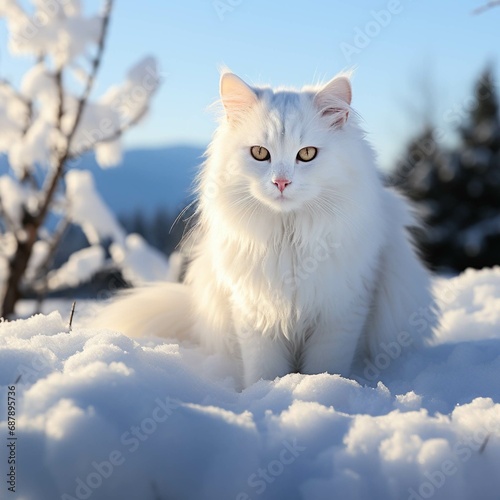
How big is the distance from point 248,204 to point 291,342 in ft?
1.99

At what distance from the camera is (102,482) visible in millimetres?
1284

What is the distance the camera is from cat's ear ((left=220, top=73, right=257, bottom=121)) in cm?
228

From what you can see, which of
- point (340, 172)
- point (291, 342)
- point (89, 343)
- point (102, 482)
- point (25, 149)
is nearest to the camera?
point (102, 482)

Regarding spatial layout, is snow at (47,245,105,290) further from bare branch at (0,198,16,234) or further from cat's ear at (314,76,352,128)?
cat's ear at (314,76,352,128)

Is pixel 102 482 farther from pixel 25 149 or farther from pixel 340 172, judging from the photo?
pixel 25 149

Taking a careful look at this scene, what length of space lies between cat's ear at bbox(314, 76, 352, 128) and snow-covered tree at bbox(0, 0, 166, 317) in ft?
7.94

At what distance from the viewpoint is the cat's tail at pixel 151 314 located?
2.83 meters

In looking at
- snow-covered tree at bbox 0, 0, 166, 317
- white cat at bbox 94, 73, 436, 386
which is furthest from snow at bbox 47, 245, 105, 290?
white cat at bbox 94, 73, 436, 386

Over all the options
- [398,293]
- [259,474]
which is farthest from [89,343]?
[398,293]

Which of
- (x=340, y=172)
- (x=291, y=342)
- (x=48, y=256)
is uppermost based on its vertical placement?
(x=340, y=172)

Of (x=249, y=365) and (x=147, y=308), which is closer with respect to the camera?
(x=249, y=365)

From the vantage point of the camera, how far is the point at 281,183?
206cm

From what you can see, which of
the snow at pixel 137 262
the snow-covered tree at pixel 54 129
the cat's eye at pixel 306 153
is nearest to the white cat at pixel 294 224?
the cat's eye at pixel 306 153

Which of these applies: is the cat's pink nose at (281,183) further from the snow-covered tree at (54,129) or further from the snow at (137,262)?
the snow at (137,262)
